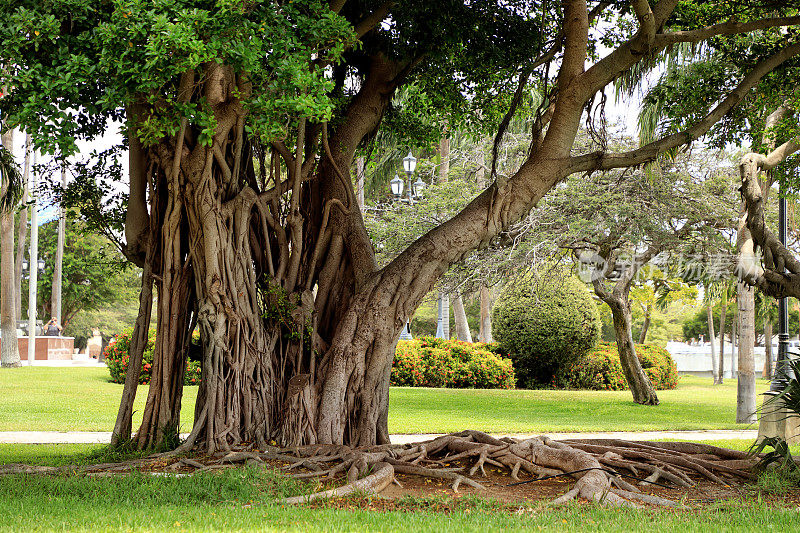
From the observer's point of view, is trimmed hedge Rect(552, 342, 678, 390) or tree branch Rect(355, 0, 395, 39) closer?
tree branch Rect(355, 0, 395, 39)

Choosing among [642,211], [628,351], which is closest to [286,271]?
[642,211]

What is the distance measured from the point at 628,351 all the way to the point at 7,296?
1830cm

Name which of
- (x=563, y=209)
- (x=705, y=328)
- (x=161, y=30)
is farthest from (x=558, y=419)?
(x=705, y=328)

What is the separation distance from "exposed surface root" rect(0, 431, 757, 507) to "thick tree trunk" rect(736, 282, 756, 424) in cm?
667

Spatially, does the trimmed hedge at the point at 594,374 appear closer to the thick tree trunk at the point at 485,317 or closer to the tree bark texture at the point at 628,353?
the tree bark texture at the point at 628,353

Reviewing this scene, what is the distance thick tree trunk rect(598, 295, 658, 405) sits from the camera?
54.9 ft

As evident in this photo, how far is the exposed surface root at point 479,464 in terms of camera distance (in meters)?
6.72

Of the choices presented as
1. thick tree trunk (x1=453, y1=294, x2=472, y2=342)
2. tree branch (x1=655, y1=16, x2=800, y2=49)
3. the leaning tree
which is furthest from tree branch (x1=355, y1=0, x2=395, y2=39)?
thick tree trunk (x1=453, y1=294, x2=472, y2=342)

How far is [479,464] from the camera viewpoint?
7.33 meters

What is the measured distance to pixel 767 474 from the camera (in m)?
7.22

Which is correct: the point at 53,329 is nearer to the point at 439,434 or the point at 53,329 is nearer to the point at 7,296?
the point at 7,296

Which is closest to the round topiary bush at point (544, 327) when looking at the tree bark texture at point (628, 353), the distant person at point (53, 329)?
the tree bark texture at point (628, 353)

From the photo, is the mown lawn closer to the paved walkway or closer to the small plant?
the small plant

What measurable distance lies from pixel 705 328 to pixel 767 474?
154ft
